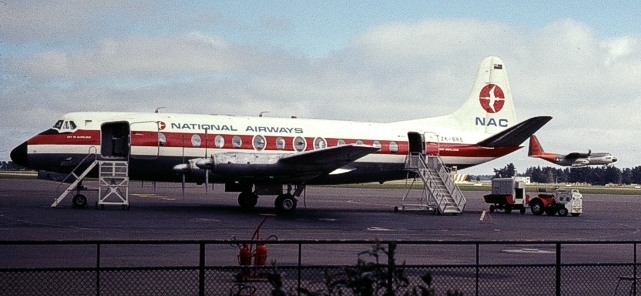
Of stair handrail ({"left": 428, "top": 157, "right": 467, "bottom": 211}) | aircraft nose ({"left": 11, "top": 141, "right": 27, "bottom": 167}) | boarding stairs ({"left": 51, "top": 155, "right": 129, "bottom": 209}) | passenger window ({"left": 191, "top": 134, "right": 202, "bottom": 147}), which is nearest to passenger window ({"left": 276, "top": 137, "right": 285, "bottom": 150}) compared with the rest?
passenger window ({"left": 191, "top": 134, "right": 202, "bottom": 147})

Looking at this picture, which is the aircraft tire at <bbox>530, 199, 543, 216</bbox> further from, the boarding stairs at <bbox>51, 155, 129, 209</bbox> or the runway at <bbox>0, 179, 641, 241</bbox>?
the boarding stairs at <bbox>51, 155, 129, 209</bbox>

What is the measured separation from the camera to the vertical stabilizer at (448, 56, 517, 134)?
1720 inches

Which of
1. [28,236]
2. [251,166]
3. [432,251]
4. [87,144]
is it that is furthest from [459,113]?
[28,236]

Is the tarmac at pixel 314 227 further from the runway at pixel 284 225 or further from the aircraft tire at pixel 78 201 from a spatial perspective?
the aircraft tire at pixel 78 201

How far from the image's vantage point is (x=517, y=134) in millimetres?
40156

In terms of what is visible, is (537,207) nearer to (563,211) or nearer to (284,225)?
(563,211)

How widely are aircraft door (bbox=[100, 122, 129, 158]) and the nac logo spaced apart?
58.6 ft

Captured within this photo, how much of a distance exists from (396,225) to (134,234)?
34.3ft

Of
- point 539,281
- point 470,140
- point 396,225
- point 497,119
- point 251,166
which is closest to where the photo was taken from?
point 539,281

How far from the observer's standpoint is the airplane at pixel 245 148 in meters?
33.9

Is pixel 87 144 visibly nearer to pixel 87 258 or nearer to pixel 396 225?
pixel 396 225

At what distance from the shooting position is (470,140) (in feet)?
137

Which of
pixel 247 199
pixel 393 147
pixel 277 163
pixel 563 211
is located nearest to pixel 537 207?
pixel 563 211

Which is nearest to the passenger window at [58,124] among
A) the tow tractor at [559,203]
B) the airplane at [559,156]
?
the tow tractor at [559,203]
